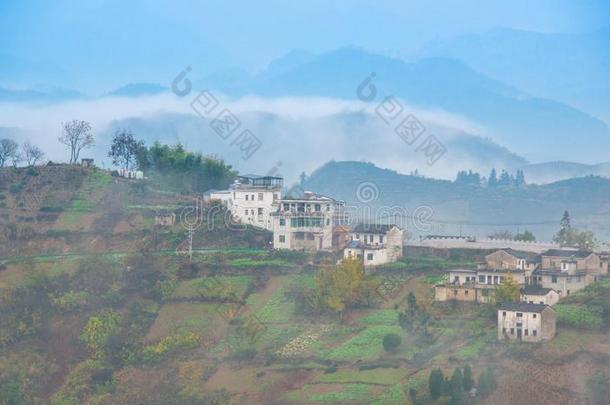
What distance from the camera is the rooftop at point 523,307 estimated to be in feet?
101

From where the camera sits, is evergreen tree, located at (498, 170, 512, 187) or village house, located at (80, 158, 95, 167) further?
evergreen tree, located at (498, 170, 512, 187)

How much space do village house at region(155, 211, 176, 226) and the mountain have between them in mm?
23781

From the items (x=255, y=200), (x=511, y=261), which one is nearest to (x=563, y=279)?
(x=511, y=261)

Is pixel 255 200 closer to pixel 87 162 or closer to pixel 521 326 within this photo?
pixel 87 162

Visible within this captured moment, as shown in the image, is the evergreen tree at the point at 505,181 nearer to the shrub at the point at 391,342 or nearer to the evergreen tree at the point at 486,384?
the shrub at the point at 391,342

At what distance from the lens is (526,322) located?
101 ft

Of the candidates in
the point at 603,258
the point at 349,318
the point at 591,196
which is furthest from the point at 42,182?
the point at 591,196

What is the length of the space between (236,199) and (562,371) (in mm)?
17167

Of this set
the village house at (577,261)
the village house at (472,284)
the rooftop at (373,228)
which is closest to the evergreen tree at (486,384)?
the village house at (472,284)

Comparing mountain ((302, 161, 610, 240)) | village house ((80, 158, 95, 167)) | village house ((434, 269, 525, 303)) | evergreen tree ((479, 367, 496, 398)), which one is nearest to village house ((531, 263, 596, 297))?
village house ((434, 269, 525, 303))

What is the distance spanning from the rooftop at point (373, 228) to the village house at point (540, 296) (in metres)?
6.51

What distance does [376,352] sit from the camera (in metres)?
30.9

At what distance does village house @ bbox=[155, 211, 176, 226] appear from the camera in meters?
42.2

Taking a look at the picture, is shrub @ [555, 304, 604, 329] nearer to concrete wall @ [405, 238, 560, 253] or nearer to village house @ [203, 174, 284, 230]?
concrete wall @ [405, 238, 560, 253]
